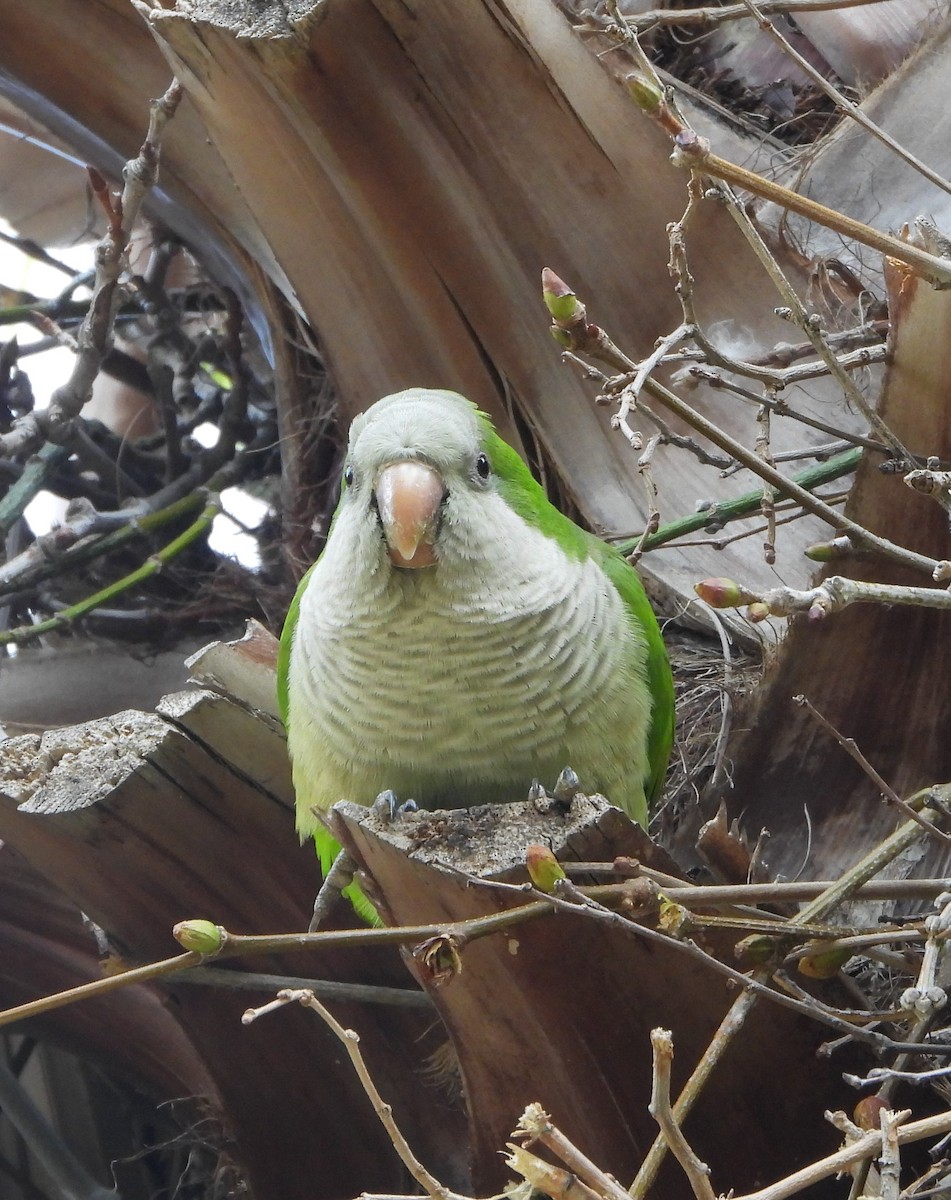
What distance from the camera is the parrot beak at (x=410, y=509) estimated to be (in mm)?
1514

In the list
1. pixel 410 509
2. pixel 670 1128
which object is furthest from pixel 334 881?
pixel 670 1128

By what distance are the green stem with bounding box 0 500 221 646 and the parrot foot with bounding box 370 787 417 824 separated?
999mm

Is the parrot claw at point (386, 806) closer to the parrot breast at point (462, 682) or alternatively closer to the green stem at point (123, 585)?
the parrot breast at point (462, 682)

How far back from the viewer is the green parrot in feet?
5.25

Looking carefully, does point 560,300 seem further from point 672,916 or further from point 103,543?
point 103,543

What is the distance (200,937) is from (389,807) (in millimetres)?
508

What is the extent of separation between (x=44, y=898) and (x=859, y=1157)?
5.22ft

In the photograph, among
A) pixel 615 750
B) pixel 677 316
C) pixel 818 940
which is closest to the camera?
pixel 818 940

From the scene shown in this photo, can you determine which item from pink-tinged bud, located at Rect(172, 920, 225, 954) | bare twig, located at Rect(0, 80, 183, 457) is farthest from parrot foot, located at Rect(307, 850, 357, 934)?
bare twig, located at Rect(0, 80, 183, 457)

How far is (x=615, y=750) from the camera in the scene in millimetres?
1674

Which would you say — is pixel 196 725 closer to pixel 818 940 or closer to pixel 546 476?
pixel 546 476

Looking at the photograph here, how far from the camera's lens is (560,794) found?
4.73 feet

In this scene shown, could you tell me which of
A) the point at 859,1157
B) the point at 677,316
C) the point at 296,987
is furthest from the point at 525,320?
the point at 859,1157

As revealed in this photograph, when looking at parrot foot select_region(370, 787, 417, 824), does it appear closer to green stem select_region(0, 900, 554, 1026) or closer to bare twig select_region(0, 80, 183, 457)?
green stem select_region(0, 900, 554, 1026)
